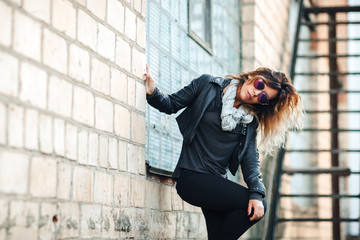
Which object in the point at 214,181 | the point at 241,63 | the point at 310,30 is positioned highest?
the point at 310,30

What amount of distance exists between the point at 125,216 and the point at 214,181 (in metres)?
0.59

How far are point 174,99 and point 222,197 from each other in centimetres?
70

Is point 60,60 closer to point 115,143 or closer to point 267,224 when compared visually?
point 115,143

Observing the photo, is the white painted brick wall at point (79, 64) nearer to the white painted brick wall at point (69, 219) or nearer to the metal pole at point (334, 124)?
the white painted brick wall at point (69, 219)

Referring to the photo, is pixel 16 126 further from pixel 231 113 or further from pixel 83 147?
pixel 231 113

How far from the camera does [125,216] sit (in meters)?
4.00

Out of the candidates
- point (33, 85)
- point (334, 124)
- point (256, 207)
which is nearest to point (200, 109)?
point (256, 207)

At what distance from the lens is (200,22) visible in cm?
619

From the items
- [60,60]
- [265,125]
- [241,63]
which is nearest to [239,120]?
[265,125]

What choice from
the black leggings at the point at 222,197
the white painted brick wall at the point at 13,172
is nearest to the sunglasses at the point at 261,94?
the black leggings at the point at 222,197

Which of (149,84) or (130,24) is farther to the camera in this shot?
(149,84)

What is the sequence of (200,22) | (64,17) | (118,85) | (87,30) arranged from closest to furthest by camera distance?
1. (64,17)
2. (87,30)
3. (118,85)
4. (200,22)

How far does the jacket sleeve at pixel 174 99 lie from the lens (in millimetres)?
4258

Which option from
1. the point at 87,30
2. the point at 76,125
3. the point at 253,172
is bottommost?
the point at 253,172
